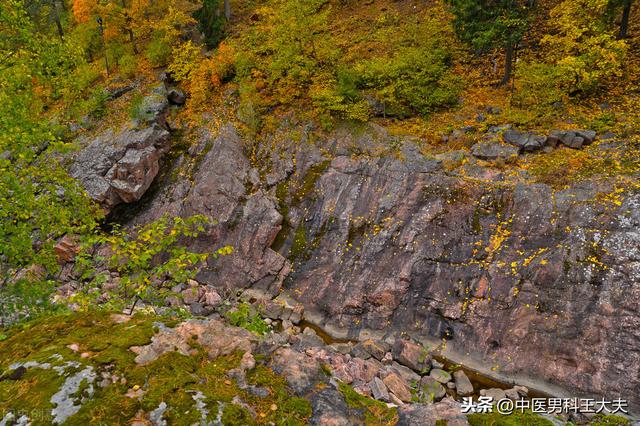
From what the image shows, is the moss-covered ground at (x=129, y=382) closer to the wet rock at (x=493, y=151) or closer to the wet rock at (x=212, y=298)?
the wet rock at (x=212, y=298)

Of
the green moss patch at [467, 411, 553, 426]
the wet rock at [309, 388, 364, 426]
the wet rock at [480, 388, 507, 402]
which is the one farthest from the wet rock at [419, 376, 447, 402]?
the wet rock at [309, 388, 364, 426]

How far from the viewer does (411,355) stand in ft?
44.4

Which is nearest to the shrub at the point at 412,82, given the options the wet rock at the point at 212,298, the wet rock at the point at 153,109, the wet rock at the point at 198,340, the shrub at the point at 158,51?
the wet rock at the point at 153,109

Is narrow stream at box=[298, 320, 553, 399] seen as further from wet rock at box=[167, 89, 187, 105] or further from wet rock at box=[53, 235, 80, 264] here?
wet rock at box=[167, 89, 187, 105]

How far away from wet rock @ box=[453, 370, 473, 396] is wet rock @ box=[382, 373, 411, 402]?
1753 millimetres

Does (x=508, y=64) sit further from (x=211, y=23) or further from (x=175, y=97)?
(x=211, y=23)

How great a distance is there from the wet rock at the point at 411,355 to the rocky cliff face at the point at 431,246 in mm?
990

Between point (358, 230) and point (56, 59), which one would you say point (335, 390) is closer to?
point (56, 59)

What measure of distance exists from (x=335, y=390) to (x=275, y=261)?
14872 mm

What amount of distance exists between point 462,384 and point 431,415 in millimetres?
10442

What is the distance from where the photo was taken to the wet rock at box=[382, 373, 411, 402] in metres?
11.8

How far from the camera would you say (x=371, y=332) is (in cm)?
1523

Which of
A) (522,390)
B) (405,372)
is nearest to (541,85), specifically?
(522,390)

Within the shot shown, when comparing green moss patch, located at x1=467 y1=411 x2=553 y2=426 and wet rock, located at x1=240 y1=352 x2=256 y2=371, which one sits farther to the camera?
wet rock, located at x1=240 y1=352 x2=256 y2=371
